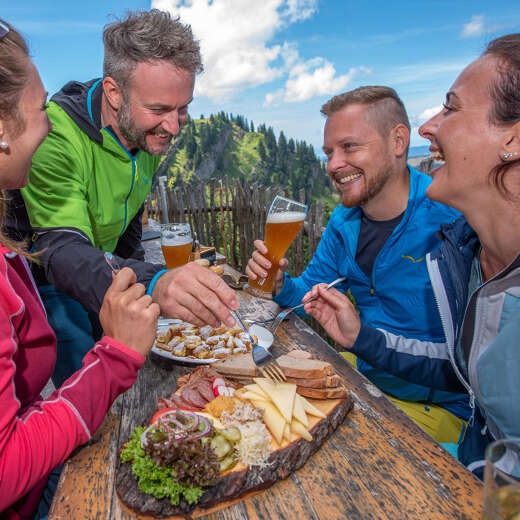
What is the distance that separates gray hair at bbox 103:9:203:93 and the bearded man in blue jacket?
47.9 inches

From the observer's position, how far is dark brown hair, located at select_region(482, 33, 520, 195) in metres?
1.58

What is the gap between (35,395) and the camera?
5.51 feet

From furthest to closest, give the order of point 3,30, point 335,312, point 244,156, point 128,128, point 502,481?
point 244,156 → point 128,128 → point 335,312 → point 3,30 → point 502,481

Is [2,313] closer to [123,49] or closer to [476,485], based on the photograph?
[476,485]

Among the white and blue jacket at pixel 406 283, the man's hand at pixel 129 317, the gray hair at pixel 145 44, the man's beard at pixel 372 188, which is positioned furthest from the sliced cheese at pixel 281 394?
the gray hair at pixel 145 44

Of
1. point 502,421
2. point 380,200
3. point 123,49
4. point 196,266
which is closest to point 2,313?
point 196,266

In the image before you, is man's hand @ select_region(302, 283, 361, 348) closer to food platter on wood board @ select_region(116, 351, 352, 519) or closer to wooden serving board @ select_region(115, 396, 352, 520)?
food platter on wood board @ select_region(116, 351, 352, 519)

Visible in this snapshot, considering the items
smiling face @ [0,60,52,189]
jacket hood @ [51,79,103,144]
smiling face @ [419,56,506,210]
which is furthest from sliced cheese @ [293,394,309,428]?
jacket hood @ [51,79,103,144]

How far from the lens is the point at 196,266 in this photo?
1829mm

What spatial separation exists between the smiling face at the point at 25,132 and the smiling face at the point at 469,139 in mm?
1812

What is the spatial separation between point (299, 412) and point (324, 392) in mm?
194

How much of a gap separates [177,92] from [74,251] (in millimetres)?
1431

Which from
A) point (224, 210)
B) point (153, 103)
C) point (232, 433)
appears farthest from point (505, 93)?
point (224, 210)

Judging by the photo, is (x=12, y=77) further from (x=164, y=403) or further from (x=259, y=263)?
(x=259, y=263)
